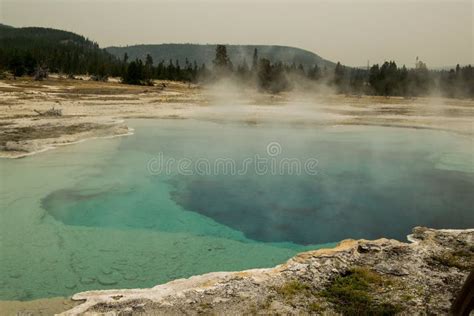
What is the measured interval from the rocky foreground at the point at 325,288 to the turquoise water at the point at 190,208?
0.88 meters

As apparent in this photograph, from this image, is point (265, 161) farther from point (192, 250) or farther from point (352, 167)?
point (192, 250)

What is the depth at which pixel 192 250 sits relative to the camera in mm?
7176

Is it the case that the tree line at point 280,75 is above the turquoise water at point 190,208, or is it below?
above

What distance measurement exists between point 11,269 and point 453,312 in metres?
6.23

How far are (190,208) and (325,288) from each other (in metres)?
4.57

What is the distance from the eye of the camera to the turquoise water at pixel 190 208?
6621mm

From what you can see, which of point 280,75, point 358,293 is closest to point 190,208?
point 358,293

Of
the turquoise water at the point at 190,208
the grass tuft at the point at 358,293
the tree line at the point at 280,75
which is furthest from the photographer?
the tree line at the point at 280,75

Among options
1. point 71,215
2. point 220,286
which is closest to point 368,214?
point 220,286

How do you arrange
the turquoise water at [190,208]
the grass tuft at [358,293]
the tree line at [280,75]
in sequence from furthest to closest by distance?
the tree line at [280,75] → the turquoise water at [190,208] → the grass tuft at [358,293]

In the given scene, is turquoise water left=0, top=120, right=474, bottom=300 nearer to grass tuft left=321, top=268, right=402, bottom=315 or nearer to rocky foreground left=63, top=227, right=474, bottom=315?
rocky foreground left=63, top=227, right=474, bottom=315

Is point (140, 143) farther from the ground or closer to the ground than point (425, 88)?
closer to the ground

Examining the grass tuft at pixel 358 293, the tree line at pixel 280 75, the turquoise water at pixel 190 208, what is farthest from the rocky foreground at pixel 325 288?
the tree line at pixel 280 75

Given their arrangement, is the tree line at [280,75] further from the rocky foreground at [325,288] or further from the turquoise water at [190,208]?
the rocky foreground at [325,288]
